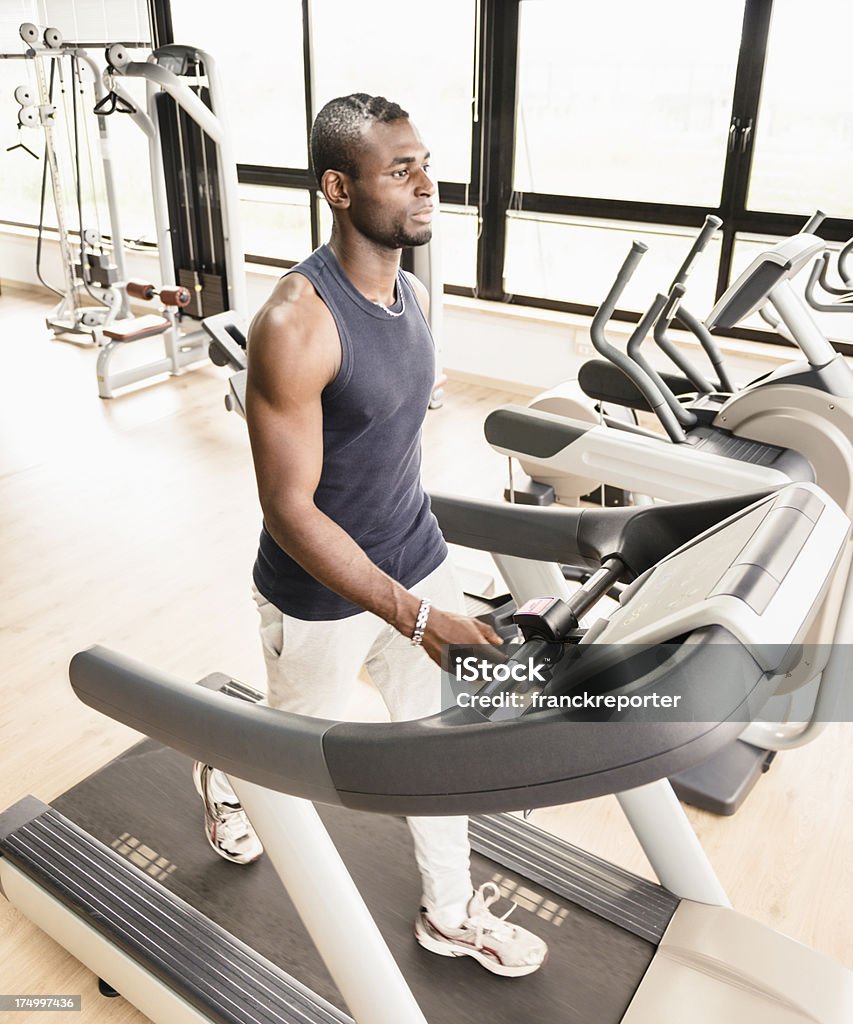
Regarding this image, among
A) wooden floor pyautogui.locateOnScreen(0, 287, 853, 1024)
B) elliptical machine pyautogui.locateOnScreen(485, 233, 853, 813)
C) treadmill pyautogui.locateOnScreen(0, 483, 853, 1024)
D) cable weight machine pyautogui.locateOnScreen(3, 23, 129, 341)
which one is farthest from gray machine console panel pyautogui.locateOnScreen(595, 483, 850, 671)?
cable weight machine pyautogui.locateOnScreen(3, 23, 129, 341)

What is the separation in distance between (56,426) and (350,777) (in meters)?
3.87

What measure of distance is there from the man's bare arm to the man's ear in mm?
126

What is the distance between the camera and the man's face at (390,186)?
1.26m

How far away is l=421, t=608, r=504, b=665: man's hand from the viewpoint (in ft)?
3.90

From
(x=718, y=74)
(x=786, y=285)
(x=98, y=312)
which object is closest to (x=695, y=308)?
(x=718, y=74)

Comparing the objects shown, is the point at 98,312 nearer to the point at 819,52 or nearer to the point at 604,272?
the point at 604,272

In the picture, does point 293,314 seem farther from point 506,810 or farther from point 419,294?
point 506,810

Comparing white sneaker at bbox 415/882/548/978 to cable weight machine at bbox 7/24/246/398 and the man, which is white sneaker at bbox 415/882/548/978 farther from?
cable weight machine at bbox 7/24/246/398

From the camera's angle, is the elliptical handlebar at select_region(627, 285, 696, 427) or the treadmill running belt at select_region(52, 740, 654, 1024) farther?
the elliptical handlebar at select_region(627, 285, 696, 427)

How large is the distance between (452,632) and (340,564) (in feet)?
0.61

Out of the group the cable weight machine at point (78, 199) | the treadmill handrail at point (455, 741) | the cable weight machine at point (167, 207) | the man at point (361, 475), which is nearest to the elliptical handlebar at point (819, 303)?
the man at point (361, 475)

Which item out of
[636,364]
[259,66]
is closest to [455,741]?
[636,364]

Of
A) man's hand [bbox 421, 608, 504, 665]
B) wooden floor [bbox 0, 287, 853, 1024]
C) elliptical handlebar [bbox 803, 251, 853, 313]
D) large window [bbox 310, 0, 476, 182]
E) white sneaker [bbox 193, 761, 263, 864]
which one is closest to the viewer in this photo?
man's hand [bbox 421, 608, 504, 665]

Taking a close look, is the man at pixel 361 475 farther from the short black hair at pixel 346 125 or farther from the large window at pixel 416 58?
the large window at pixel 416 58
